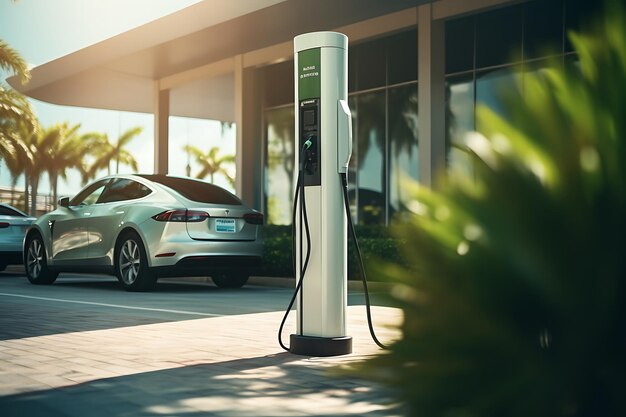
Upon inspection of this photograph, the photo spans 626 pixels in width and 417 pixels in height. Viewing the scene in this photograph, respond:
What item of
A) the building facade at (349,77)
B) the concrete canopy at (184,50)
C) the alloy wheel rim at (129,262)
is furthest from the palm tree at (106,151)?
the alloy wheel rim at (129,262)

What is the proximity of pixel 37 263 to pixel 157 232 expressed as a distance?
354 cm

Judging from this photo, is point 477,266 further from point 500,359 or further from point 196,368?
point 196,368

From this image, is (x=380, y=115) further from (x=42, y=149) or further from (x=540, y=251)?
(x=42, y=149)

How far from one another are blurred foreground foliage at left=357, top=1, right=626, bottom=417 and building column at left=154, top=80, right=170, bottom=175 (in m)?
26.8

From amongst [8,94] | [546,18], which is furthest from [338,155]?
[8,94]

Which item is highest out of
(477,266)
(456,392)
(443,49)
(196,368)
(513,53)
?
(443,49)

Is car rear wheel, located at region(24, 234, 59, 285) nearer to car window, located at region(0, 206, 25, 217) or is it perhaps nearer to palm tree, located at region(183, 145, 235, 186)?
car window, located at region(0, 206, 25, 217)

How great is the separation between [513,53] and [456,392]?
1.98 ft

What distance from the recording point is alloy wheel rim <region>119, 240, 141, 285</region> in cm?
1220

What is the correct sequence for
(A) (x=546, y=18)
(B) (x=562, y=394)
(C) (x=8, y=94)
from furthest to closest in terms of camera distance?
(C) (x=8, y=94)
(A) (x=546, y=18)
(B) (x=562, y=394)

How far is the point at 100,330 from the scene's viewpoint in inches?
292

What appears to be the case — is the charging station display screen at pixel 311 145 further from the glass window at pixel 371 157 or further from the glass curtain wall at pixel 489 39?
the glass window at pixel 371 157

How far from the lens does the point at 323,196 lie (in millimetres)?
5996

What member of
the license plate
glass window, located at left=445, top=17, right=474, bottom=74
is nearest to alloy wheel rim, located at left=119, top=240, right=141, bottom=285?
the license plate
